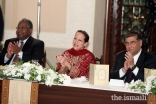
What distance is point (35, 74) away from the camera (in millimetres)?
3830

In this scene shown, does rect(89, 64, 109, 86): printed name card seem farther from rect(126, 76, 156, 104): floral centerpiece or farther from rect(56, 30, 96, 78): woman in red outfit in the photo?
rect(56, 30, 96, 78): woman in red outfit

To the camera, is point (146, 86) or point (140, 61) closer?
point (146, 86)

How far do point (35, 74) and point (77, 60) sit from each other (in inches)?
46.5

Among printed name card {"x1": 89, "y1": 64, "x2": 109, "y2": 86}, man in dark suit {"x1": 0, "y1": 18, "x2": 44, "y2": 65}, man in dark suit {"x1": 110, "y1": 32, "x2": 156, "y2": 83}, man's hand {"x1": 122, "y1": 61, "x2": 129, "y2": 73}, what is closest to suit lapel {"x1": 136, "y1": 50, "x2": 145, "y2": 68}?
man in dark suit {"x1": 110, "y1": 32, "x2": 156, "y2": 83}

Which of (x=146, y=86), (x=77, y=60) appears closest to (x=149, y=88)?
(x=146, y=86)

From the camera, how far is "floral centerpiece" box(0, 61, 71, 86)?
12.5ft

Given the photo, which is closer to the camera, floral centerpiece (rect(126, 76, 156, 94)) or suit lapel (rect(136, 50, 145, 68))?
floral centerpiece (rect(126, 76, 156, 94))

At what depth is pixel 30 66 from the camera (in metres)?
3.95

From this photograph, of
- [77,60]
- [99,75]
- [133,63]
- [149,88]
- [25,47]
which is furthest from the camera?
[25,47]

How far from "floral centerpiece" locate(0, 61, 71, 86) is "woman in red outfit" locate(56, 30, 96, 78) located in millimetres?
777

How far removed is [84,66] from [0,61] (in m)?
1.50

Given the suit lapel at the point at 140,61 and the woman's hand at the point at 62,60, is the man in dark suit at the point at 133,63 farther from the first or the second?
the woman's hand at the point at 62,60

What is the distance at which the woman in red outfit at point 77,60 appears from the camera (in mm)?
4785

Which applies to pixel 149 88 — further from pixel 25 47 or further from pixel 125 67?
pixel 25 47
